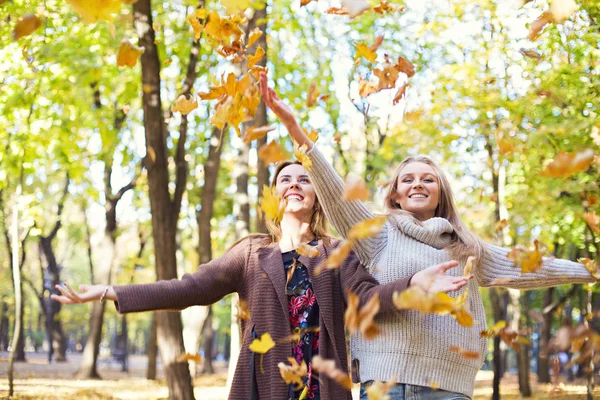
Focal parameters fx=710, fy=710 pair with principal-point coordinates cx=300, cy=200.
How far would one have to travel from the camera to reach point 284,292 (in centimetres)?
357

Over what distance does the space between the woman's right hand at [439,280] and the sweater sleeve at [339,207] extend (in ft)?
1.69

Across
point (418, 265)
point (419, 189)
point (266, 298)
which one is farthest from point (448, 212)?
point (266, 298)

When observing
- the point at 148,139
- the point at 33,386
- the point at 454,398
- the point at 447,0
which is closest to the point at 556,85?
the point at 447,0

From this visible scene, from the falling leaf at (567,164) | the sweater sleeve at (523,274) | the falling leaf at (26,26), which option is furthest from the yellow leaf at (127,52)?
the sweater sleeve at (523,274)

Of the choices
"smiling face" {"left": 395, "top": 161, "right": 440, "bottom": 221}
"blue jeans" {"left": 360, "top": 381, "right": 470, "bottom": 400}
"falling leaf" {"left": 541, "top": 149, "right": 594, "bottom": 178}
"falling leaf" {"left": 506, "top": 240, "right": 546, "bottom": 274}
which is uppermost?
"smiling face" {"left": 395, "top": 161, "right": 440, "bottom": 221}

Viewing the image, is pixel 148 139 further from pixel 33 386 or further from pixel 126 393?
pixel 33 386

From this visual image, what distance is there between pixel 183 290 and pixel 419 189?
128 centimetres

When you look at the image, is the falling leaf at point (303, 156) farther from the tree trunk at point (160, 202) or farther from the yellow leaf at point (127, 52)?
the tree trunk at point (160, 202)

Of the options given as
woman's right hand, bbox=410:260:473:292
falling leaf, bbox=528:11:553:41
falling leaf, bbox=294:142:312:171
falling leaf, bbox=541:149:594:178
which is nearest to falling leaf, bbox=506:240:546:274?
woman's right hand, bbox=410:260:473:292

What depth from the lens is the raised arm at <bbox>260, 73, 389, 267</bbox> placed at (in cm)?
329

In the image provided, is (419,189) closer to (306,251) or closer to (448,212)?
(448,212)

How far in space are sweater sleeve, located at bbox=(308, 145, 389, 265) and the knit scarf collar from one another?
4.9 inches

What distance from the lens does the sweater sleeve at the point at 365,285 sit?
314 cm

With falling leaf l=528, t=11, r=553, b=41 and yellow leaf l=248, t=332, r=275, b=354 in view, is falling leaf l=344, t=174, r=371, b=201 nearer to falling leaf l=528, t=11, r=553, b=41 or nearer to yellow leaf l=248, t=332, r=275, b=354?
A: yellow leaf l=248, t=332, r=275, b=354
